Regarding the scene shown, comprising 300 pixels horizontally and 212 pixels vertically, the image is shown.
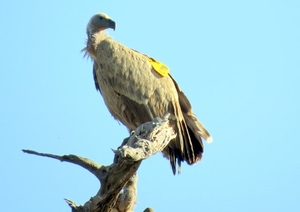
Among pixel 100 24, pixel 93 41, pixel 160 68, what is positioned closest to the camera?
pixel 160 68

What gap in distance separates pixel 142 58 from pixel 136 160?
13.9 ft

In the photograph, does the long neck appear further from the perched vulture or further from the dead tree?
the dead tree

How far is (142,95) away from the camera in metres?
10.2

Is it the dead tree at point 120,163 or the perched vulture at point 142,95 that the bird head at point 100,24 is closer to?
the perched vulture at point 142,95

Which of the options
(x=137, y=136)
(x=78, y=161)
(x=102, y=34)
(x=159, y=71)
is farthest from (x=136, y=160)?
(x=102, y=34)

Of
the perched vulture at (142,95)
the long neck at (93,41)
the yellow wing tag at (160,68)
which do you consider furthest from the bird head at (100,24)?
the yellow wing tag at (160,68)

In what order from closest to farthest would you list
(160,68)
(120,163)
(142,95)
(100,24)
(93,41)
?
(120,163), (142,95), (160,68), (93,41), (100,24)

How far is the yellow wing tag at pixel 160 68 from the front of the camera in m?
10.5

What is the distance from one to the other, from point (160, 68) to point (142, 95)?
1.81 ft

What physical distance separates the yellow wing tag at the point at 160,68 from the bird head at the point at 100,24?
862mm

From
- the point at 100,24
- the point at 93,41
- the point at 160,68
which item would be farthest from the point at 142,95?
the point at 100,24

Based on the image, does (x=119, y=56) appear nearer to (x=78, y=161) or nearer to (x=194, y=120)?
(x=194, y=120)

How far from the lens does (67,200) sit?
654cm

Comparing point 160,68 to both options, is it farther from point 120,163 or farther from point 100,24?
point 120,163
